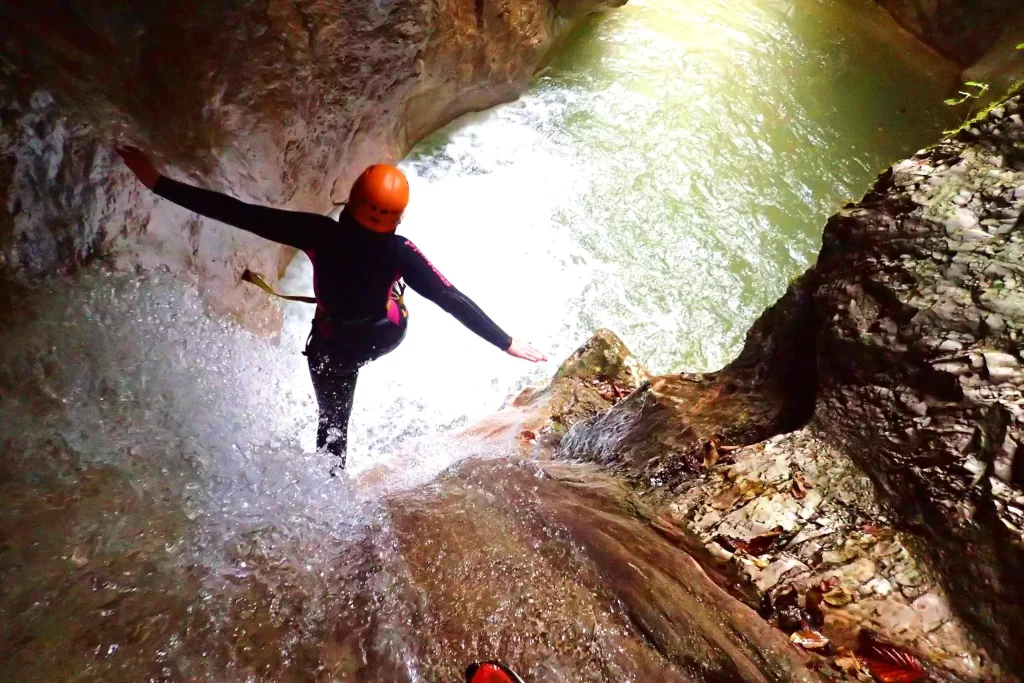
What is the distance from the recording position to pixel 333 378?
3.21 m

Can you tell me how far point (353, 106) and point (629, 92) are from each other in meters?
5.30

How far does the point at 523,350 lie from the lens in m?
2.91

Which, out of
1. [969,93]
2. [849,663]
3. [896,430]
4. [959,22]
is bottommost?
[849,663]

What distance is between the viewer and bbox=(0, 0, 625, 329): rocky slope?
7.77 ft

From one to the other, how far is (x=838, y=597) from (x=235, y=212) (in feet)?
8.77

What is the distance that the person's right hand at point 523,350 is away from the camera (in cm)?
289

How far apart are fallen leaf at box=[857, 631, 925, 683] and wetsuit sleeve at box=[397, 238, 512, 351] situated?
187 cm

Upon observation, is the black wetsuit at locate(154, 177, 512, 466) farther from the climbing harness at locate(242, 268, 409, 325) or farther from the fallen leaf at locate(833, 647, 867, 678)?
the fallen leaf at locate(833, 647, 867, 678)

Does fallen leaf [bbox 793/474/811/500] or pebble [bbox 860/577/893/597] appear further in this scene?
fallen leaf [bbox 793/474/811/500]

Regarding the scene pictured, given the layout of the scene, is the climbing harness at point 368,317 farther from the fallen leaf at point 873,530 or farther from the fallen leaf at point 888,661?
the fallen leaf at point 888,661

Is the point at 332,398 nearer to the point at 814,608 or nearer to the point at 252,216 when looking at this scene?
the point at 252,216

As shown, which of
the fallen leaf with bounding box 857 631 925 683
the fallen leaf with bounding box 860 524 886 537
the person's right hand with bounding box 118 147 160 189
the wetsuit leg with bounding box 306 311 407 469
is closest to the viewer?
the fallen leaf with bounding box 857 631 925 683

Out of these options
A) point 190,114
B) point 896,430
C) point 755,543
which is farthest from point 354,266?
point 896,430

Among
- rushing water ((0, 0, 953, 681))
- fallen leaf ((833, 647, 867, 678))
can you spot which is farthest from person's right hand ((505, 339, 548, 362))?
fallen leaf ((833, 647, 867, 678))
